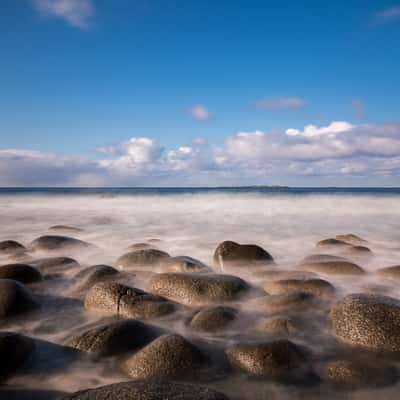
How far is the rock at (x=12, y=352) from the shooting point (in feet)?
7.33

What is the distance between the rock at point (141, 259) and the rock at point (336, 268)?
2377 millimetres

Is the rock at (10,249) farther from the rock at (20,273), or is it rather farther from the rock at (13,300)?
the rock at (13,300)

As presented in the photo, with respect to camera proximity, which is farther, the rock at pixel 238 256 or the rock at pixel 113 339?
the rock at pixel 238 256

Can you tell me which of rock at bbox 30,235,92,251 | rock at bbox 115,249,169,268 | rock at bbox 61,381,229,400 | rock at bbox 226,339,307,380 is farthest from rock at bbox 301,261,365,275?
rock at bbox 30,235,92,251

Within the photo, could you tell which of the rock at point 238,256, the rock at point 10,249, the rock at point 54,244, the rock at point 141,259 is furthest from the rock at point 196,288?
the rock at point 10,249

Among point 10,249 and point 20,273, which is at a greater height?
point 20,273

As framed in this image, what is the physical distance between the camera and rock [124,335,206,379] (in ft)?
7.38

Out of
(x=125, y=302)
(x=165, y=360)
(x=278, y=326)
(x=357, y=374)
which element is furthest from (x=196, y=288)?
(x=357, y=374)

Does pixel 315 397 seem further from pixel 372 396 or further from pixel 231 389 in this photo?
pixel 231 389

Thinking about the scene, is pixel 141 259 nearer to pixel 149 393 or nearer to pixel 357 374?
pixel 149 393

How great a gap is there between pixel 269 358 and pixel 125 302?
5.26 ft

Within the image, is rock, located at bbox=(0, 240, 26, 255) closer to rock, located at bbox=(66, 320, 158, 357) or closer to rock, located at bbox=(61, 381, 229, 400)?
rock, located at bbox=(66, 320, 158, 357)

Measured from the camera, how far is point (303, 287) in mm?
3814

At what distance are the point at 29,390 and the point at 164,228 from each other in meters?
8.15
